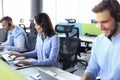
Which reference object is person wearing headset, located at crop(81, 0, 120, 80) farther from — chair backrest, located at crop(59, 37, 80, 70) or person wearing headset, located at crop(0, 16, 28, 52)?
person wearing headset, located at crop(0, 16, 28, 52)

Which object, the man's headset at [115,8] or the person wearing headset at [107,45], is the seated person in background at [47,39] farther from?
the man's headset at [115,8]

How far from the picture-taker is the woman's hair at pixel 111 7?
130 cm

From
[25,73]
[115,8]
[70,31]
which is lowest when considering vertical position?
[25,73]

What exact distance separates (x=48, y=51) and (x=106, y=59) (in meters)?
1.03

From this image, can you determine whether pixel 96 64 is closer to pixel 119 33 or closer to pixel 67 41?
pixel 119 33

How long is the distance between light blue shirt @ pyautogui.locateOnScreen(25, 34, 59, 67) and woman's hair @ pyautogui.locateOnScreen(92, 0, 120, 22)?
1025mm

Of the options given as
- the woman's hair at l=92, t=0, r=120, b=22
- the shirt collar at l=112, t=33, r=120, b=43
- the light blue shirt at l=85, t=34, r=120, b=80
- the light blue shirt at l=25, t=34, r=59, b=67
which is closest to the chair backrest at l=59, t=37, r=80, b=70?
the light blue shirt at l=25, t=34, r=59, b=67

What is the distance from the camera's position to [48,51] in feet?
7.87

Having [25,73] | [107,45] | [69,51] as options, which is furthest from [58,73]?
[69,51]

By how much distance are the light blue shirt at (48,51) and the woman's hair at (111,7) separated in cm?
103

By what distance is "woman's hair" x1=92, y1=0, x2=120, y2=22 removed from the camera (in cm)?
130

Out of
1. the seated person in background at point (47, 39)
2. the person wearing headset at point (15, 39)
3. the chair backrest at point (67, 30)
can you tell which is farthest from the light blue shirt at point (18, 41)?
the chair backrest at point (67, 30)

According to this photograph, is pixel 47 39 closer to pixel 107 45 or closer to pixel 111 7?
pixel 107 45

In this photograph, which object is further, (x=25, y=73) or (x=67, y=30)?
(x=67, y=30)
